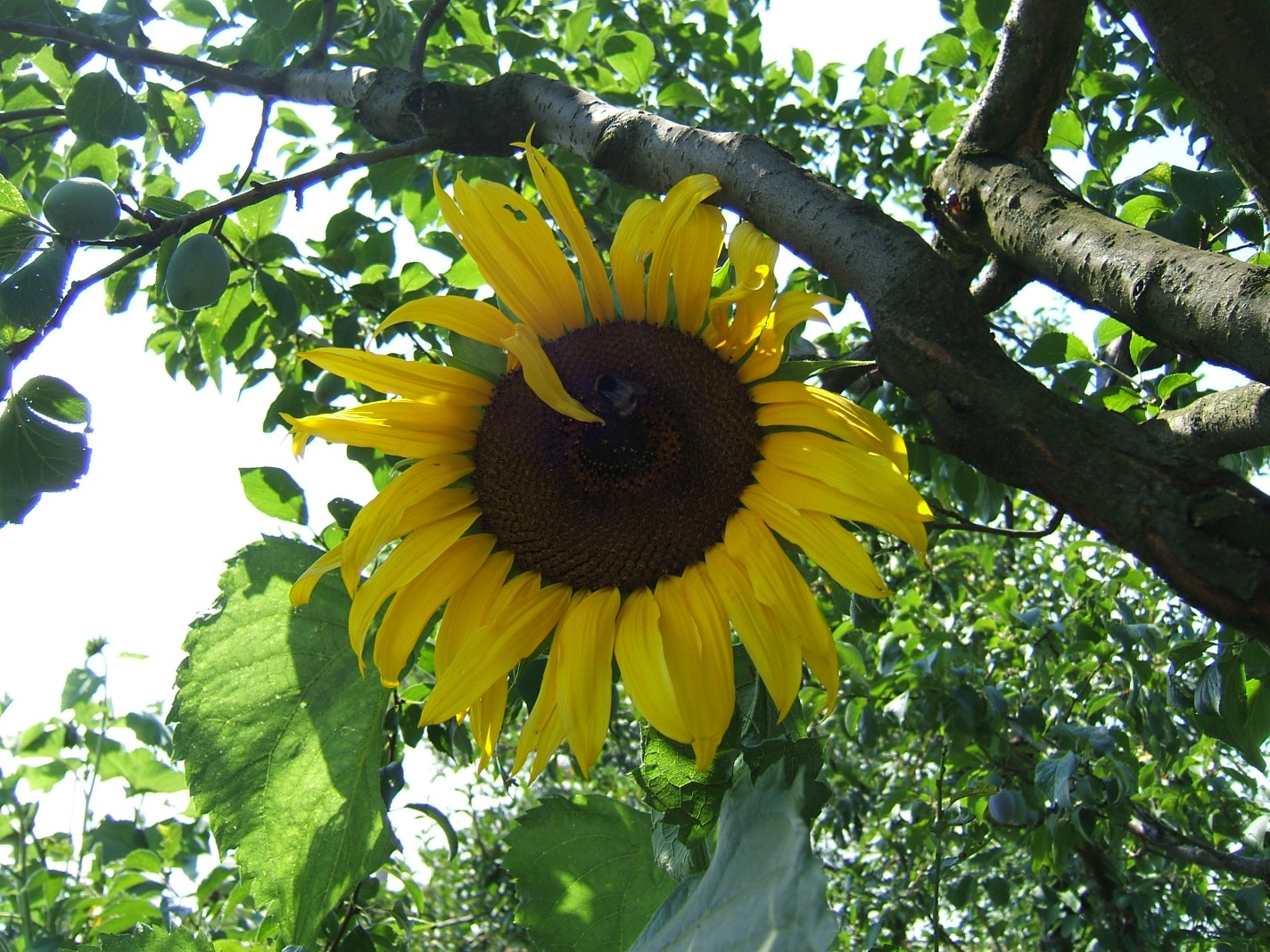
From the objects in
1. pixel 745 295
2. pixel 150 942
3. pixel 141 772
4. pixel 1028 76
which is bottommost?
pixel 150 942

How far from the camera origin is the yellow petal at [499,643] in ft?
3.61

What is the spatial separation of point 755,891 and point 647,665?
0.47 m

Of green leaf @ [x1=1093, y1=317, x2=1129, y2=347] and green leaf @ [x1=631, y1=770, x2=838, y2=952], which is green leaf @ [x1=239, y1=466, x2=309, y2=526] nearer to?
green leaf @ [x1=631, y1=770, x2=838, y2=952]

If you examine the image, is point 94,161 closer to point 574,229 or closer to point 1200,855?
point 574,229

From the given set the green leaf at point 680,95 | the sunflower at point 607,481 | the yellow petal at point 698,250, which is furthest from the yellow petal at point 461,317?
the green leaf at point 680,95

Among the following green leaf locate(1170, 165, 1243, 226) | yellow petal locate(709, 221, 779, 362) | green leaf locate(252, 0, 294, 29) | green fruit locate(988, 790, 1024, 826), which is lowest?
yellow petal locate(709, 221, 779, 362)

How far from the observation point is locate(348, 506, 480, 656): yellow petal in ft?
3.77

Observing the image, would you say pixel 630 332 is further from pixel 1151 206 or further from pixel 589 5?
pixel 589 5

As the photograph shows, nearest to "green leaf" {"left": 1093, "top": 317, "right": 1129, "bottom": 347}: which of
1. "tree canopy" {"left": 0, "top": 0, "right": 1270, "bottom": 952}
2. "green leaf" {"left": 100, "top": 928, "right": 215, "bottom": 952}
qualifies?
"tree canopy" {"left": 0, "top": 0, "right": 1270, "bottom": 952}

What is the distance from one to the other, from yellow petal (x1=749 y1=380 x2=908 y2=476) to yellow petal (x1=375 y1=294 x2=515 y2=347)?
356mm

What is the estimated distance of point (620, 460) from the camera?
4.10ft

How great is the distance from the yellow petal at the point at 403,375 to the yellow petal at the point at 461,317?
5 centimetres

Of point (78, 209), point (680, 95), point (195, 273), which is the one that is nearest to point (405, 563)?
point (195, 273)

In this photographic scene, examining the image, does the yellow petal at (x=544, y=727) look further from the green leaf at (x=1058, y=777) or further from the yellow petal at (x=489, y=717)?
A: the green leaf at (x=1058, y=777)
